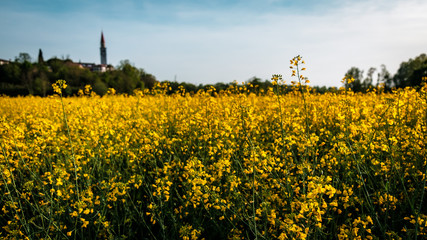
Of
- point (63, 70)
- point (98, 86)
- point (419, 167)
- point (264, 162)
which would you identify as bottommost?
point (419, 167)

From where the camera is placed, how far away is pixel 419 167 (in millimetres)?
3250

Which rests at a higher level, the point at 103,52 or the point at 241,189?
the point at 103,52

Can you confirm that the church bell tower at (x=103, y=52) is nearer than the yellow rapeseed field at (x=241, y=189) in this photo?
No

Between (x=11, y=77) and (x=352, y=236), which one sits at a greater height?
(x=11, y=77)

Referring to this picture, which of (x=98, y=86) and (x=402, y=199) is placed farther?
(x=98, y=86)

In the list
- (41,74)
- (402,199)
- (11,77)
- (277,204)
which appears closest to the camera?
(277,204)

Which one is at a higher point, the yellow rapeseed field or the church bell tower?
the church bell tower

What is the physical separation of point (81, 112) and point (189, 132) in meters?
2.27

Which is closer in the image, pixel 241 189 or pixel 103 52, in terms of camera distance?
pixel 241 189

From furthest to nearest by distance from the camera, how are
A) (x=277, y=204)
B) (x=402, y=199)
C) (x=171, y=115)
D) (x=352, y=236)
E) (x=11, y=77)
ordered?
1. (x=11, y=77)
2. (x=171, y=115)
3. (x=402, y=199)
4. (x=277, y=204)
5. (x=352, y=236)

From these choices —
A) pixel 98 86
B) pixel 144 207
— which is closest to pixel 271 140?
pixel 144 207

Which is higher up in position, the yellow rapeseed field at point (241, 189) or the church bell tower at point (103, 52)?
the church bell tower at point (103, 52)

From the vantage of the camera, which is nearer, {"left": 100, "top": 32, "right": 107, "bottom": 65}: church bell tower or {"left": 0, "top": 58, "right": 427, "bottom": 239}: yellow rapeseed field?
{"left": 0, "top": 58, "right": 427, "bottom": 239}: yellow rapeseed field

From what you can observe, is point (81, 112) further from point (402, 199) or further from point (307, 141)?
point (402, 199)
